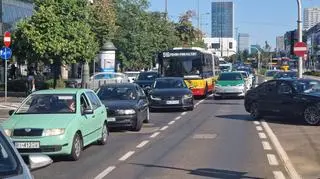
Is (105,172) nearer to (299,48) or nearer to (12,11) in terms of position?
(299,48)

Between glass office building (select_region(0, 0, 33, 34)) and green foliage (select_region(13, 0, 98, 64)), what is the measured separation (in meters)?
16.4

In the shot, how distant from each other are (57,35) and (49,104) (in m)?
20.3

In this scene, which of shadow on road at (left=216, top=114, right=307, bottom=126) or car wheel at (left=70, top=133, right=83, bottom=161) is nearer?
car wheel at (left=70, top=133, right=83, bottom=161)

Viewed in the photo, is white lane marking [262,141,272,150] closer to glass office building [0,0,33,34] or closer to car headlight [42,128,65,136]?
car headlight [42,128,65,136]

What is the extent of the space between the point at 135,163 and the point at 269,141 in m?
4.60

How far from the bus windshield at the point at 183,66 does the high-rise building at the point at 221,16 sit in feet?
358

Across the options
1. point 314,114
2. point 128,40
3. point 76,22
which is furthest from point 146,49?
point 314,114

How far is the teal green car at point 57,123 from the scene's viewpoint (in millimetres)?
11742

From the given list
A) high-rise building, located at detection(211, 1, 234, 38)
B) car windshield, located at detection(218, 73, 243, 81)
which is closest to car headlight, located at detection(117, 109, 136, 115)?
car windshield, located at detection(218, 73, 243, 81)

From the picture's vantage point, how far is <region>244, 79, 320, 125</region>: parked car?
19516mm

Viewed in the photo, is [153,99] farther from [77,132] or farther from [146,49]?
[146,49]

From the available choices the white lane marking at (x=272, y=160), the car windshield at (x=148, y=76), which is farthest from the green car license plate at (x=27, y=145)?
the car windshield at (x=148, y=76)

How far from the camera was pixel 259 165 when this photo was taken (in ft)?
37.5

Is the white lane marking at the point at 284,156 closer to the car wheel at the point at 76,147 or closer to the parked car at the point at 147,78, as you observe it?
the car wheel at the point at 76,147
